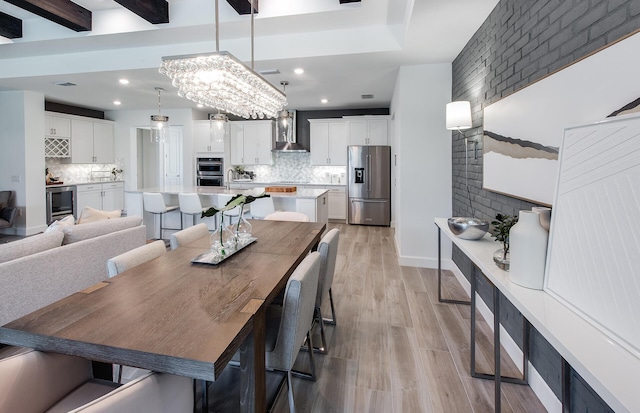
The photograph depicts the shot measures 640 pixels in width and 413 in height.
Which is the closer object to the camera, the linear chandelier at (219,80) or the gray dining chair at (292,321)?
the gray dining chair at (292,321)

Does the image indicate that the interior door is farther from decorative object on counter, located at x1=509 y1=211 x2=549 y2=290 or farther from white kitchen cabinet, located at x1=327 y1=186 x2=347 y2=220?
decorative object on counter, located at x1=509 y1=211 x2=549 y2=290

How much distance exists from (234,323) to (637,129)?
4.71ft

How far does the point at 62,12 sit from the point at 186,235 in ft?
9.93

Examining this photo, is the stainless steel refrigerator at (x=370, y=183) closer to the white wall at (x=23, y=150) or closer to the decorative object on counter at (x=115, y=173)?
the decorative object on counter at (x=115, y=173)

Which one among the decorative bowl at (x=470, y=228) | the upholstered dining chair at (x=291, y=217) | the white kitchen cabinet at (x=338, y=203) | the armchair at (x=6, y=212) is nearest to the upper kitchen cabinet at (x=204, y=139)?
the white kitchen cabinet at (x=338, y=203)

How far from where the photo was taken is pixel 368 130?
6973 millimetres

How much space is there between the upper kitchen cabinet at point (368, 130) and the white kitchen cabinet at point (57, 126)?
617 cm

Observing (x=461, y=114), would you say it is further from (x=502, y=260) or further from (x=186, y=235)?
(x=186, y=235)

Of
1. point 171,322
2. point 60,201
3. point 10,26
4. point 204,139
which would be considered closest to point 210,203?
point 204,139

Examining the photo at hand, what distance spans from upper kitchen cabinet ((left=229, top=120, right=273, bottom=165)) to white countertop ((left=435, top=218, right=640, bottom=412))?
6818 millimetres

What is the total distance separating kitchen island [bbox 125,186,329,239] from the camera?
465 cm

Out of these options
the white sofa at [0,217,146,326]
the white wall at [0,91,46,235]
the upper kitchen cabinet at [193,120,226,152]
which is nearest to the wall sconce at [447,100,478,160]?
the white sofa at [0,217,146,326]

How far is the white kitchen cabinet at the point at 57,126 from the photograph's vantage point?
6.42 meters

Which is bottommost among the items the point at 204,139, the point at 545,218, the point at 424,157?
the point at 545,218
